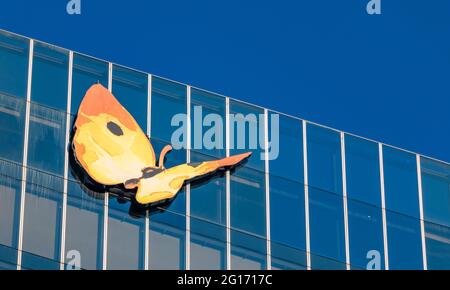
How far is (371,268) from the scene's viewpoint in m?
68.1

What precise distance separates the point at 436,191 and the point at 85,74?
40.5ft

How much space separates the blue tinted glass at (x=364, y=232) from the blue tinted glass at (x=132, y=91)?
7.27 metres

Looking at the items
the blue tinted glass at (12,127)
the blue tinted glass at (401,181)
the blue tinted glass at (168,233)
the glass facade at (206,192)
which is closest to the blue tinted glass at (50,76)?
the glass facade at (206,192)

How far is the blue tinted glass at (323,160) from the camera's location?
69250 millimetres

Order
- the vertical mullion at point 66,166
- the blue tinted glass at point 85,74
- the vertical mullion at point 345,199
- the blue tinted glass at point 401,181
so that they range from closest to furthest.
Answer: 1. the vertical mullion at point 66,166
2. the blue tinted glass at point 85,74
3. the vertical mullion at point 345,199
4. the blue tinted glass at point 401,181

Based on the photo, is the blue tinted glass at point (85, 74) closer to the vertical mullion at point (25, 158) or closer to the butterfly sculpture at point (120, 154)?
the butterfly sculpture at point (120, 154)

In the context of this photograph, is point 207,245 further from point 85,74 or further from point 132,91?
point 85,74

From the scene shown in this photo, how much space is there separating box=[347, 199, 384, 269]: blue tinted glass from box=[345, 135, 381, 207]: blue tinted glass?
31 centimetres

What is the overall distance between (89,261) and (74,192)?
2293mm

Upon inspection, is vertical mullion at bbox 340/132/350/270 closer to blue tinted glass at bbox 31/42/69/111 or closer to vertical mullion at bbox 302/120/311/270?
vertical mullion at bbox 302/120/311/270

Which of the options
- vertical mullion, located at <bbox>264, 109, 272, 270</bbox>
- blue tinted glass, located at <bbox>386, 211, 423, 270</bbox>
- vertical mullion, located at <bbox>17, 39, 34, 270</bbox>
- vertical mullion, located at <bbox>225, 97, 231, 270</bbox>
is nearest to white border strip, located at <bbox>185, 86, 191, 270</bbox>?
vertical mullion, located at <bbox>225, 97, 231, 270</bbox>
